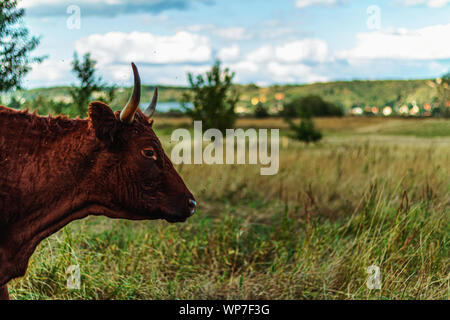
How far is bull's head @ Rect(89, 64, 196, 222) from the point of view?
2.75m

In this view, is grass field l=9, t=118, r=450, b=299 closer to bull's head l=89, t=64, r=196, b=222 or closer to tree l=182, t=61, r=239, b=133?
bull's head l=89, t=64, r=196, b=222

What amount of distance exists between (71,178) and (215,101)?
9.69m

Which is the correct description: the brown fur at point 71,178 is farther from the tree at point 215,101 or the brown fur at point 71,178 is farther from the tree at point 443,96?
the tree at point 443,96

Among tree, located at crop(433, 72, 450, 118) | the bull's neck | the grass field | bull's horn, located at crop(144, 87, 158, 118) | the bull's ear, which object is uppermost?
tree, located at crop(433, 72, 450, 118)

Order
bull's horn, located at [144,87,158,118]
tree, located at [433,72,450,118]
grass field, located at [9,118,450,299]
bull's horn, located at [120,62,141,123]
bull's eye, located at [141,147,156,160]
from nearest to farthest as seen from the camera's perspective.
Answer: bull's horn, located at [120,62,141,123] → bull's eye, located at [141,147,156,160] → bull's horn, located at [144,87,158,118] → grass field, located at [9,118,450,299] → tree, located at [433,72,450,118]

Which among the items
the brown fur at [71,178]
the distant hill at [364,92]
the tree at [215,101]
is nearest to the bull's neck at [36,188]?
the brown fur at [71,178]

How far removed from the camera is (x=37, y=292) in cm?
459

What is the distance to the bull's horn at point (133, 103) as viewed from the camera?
8.16 feet

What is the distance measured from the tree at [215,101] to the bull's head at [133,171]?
358 inches

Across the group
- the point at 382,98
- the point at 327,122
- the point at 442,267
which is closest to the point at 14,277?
the point at 442,267

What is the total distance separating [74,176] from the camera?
273 cm

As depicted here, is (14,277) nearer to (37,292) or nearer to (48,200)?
(48,200)

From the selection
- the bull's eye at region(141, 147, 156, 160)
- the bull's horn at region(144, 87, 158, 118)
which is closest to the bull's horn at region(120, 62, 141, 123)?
the bull's eye at region(141, 147, 156, 160)
